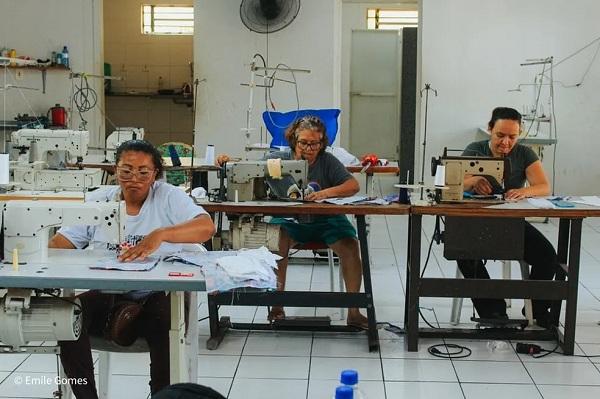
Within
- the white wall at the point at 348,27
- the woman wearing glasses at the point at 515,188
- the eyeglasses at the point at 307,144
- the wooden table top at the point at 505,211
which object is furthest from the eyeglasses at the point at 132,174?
the white wall at the point at 348,27

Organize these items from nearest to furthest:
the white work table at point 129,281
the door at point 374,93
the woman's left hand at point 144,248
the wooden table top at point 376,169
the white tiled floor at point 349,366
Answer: the white work table at point 129,281 → the woman's left hand at point 144,248 → the white tiled floor at point 349,366 → the wooden table top at point 376,169 → the door at point 374,93

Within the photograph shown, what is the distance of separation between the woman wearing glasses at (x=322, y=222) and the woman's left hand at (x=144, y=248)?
119 centimetres

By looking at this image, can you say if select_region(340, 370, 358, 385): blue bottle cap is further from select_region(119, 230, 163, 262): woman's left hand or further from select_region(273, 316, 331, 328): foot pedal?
select_region(273, 316, 331, 328): foot pedal

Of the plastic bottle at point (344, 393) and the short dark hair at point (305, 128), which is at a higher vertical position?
the short dark hair at point (305, 128)

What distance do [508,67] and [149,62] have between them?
13.3ft

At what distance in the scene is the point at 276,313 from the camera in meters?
3.79

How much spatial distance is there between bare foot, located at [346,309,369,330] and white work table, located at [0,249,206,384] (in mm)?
1360

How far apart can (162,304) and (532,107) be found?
5.49 metres

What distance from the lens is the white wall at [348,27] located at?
30.6ft

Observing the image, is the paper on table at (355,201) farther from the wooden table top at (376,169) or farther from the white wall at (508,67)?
the white wall at (508,67)

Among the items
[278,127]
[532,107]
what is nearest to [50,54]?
[278,127]

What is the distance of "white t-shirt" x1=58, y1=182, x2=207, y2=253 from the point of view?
2.64 metres

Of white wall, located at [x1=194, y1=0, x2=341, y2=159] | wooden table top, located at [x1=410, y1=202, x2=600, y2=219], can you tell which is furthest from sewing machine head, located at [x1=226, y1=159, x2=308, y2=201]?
white wall, located at [x1=194, y1=0, x2=341, y2=159]

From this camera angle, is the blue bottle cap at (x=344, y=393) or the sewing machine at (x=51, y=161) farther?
the sewing machine at (x=51, y=161)
